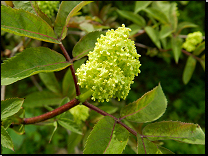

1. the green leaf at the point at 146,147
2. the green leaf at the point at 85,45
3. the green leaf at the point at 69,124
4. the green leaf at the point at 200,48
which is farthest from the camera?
the green leaf at the point at 200,48

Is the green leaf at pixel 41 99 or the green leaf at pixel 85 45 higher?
the green leaf at pixel 85 45

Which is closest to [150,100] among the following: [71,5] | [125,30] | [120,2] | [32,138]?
[125,30]

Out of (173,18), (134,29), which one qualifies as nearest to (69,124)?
(134,29)

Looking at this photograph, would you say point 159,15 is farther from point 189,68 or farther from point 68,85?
point 68,85

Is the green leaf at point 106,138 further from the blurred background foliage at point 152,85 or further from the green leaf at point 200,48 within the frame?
the blurred background foliage at point 152,85

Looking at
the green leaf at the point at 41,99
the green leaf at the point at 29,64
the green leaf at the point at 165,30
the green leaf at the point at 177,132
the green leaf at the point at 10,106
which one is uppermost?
the green leaf at the point at 29,64

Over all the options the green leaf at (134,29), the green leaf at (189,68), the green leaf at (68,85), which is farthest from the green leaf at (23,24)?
the green leaf at (189,68)

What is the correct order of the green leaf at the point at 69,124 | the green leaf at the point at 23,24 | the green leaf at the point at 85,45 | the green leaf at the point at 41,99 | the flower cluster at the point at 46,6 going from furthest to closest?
the green leaf at the point at 41,99 → the flower cluster at the point at 46,6 → the green leaf at the point at 69,124 → the green leaf at the point at 85,45 → the green leaf at the point at 23,24
